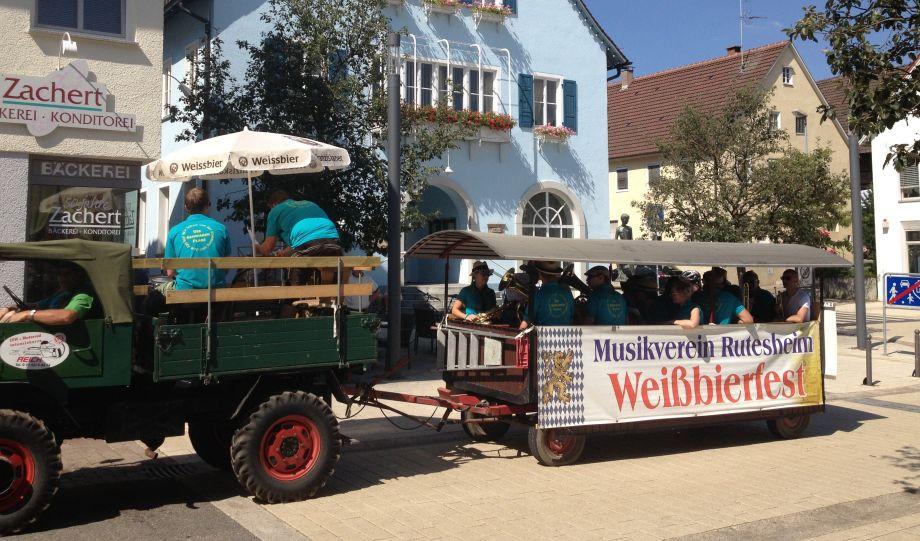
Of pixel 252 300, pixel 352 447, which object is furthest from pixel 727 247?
pixel 252 300

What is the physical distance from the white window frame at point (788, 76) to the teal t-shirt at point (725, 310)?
3154 cm

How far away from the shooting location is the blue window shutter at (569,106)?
890 inches

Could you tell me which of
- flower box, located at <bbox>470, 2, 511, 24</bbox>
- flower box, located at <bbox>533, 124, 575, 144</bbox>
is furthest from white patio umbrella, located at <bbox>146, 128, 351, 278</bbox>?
flower box, located at <bbox>533, 124, 575, 144</bbox>

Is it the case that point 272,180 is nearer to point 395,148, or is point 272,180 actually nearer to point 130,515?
point 395,148

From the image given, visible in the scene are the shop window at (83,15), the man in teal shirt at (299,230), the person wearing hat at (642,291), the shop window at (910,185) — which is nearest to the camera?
the man in teal shirt at (299,230)

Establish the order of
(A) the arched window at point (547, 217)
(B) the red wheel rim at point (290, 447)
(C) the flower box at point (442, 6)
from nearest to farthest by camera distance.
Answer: (B) the red wheel rim at point (290, 447), (C) the flower box at point (442, 6), (A) the arched window at point (547, 217)

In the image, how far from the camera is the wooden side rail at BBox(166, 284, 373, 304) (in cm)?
664

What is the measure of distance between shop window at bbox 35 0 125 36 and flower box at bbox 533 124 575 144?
1136 cm

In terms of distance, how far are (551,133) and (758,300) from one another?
11707 millimetres

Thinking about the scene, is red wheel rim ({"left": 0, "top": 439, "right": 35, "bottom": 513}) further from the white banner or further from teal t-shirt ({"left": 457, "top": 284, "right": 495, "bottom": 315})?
teal t-shirt ({"left": 457, "top": 284, "right": 495, "bottom": 315})

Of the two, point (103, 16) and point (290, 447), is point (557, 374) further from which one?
point (103, 16)

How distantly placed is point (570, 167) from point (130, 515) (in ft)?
57.6

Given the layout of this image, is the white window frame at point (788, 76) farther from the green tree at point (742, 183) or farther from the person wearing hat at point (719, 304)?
the person wearing hat at point (719, 304)

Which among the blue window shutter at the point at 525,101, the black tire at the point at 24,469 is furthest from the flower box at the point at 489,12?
the black tire at the point at 24,469
